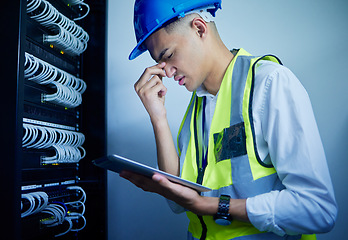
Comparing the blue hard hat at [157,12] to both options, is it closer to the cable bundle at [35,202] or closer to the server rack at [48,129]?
the server rack at [48,129]

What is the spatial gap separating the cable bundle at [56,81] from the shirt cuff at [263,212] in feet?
3.78

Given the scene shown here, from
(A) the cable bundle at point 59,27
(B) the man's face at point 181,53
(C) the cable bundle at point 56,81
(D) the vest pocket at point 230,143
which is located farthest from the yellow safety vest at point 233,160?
(A) the cable bundle at point 59,27

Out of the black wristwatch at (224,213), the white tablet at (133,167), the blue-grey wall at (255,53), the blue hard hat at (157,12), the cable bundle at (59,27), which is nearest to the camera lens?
the white tablet at (133,167)

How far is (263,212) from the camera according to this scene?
1.15 metres

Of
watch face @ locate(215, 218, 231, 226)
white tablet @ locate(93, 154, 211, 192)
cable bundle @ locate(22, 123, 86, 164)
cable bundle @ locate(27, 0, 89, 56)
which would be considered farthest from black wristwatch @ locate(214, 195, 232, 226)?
cable bundle @ locate(27, 0, 89, 56)

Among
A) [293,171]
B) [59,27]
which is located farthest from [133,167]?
[59,27]

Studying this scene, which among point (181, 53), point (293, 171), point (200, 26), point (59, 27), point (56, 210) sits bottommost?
point (56, 210)

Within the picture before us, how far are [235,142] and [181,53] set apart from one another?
18.8 inches

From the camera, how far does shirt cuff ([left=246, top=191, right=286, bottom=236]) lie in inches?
45.3

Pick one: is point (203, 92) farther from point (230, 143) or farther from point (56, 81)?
point (56, 81)

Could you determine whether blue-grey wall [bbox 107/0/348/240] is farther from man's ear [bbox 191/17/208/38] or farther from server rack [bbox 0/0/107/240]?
man's ear [bbox 191/17/208/38]

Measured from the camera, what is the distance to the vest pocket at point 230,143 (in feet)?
4.28

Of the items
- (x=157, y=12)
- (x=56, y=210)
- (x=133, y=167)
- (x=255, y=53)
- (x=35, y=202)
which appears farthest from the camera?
(x=255, y=53)

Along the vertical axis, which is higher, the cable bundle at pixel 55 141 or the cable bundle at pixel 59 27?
the cable bundle at pixel 59 27
